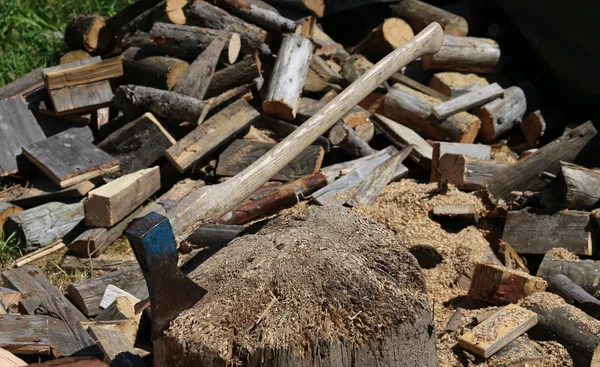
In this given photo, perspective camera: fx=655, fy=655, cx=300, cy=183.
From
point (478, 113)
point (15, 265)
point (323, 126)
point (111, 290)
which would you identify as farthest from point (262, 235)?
point (478, 113)

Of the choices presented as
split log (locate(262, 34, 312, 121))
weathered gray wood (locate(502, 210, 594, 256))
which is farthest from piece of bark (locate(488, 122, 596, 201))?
split log (locate(262, 34, 312, 121))

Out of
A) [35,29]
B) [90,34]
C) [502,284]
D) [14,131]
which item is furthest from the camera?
[35,29]

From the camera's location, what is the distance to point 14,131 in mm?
5477

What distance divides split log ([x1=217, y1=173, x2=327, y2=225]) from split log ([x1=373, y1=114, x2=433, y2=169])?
0.89 metres

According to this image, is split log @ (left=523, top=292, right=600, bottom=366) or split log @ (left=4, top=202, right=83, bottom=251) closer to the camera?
split log @ (left=523, top=292, right=600, bottom=366)

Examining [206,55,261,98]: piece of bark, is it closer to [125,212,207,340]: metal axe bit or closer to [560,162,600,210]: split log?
[560,162,600,210]: split log

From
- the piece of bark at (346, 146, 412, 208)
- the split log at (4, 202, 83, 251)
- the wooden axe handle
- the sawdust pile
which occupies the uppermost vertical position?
the wooden axe handle

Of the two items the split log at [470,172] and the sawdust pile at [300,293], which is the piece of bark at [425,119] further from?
the sawdust pile at [300,293]

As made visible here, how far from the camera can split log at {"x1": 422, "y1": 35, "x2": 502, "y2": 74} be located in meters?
6.51

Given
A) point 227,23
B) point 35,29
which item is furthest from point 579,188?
point 35,29

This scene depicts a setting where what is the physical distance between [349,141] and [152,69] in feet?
5.94

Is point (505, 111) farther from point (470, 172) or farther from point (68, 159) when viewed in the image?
point (68, 159)

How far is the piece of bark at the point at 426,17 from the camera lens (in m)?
6.88

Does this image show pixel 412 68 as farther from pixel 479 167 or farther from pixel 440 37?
pixel 440 37
